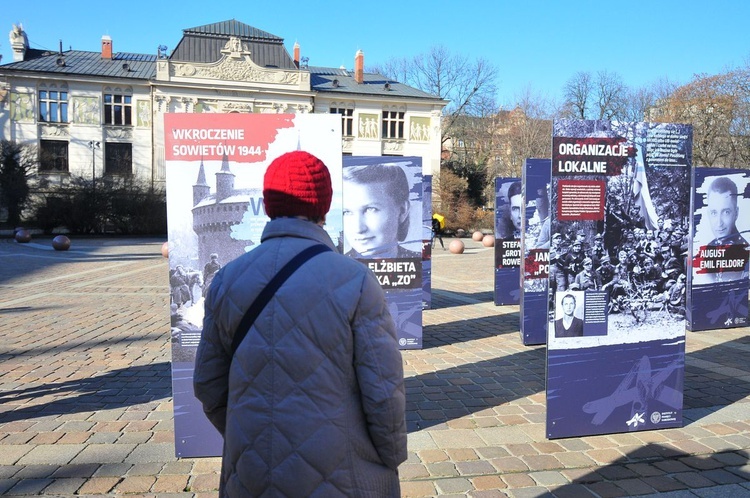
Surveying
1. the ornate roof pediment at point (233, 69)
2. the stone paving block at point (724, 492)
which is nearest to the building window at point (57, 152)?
the ornate roof pediment at point (233, 69)

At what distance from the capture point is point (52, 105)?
48906 mm

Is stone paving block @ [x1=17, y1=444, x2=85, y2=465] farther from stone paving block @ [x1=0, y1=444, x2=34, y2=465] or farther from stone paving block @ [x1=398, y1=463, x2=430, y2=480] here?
stone paving block @ [x1=398, y1=463, x2=430, y2=480]

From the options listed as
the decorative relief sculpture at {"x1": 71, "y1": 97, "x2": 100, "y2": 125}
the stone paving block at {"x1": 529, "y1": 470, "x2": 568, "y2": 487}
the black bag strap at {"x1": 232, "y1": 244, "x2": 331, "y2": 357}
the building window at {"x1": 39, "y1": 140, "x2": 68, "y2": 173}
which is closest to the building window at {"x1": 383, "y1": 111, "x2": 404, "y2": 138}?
the decorative relief sculpture at {"x1": 71, "y1": 97, "x2": 100, "y2": 125}

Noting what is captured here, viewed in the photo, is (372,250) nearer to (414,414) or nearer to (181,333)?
(414,414)

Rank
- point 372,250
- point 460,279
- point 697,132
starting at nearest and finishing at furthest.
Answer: point 372,250
point 460,279
point 697,132

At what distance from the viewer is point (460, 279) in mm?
16156

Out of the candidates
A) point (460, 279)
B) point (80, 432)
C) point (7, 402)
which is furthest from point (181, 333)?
point (460, 279)

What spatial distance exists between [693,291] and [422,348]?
4.42m

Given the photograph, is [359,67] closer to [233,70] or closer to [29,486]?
[233,70]

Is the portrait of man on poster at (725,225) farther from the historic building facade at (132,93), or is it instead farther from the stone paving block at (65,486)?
the historic building facade at (132,93)

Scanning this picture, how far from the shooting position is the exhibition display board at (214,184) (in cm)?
413

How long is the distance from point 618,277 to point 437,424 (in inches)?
75.3

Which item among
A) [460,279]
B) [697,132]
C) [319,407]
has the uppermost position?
[697,132]

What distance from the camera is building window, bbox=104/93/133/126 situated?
49.9 metres
